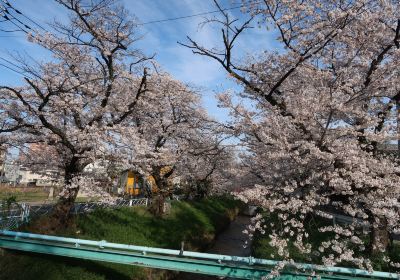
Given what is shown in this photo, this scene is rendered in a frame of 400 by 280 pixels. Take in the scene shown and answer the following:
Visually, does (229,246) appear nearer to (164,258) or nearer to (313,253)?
(164,258)

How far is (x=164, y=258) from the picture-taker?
10898 mm

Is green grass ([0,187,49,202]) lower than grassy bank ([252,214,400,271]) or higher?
higher

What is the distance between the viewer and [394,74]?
11.0 m

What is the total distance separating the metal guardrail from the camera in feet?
33.1

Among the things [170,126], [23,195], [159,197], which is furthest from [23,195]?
[170,126]

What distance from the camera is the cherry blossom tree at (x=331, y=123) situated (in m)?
9.20

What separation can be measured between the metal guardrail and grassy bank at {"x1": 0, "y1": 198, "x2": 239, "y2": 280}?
21.0 inches

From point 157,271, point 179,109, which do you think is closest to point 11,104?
point 157,271

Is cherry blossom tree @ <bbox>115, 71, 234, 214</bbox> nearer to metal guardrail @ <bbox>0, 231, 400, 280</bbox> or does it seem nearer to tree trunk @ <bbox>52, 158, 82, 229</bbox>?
tree trunk @ <bbox>52, 158, 82, 229</bbox>

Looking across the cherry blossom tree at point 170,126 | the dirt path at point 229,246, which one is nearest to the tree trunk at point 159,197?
the cherry blossom tree at point 170,126

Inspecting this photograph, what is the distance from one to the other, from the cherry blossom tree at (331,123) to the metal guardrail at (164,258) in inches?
28.0

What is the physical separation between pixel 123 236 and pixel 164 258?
5.18m

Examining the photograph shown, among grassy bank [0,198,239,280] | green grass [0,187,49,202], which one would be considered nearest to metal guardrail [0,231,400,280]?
grassy bank [0,198,239,280]

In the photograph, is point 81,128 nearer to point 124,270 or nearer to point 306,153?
point 124,270
